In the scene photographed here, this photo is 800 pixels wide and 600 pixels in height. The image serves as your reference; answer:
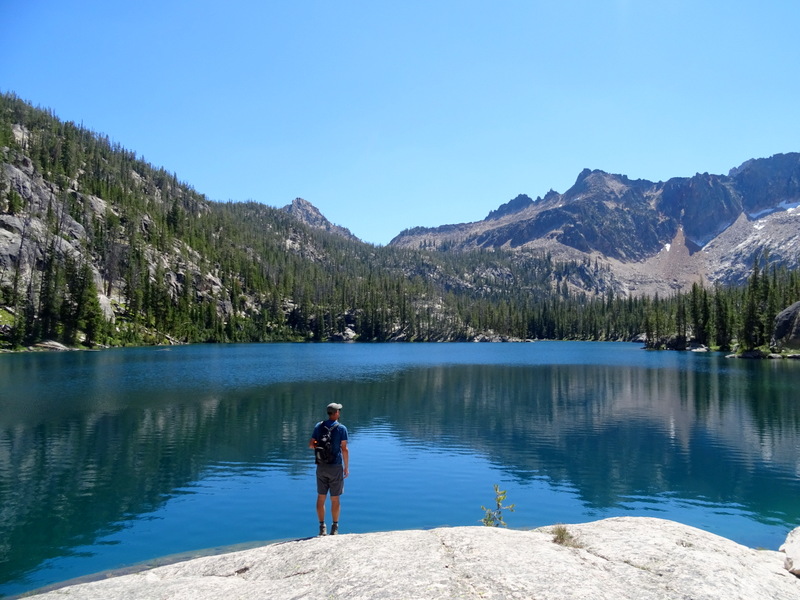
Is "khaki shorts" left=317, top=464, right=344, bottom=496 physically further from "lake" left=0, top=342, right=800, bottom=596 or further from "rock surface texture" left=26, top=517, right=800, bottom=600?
"lake" left=0, top=342, right=800, bottom=596

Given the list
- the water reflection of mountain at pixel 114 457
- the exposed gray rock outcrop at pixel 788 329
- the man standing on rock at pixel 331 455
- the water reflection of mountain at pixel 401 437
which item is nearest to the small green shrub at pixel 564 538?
the man standing on rock at pixel 331 455

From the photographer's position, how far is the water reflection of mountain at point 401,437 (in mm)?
23375

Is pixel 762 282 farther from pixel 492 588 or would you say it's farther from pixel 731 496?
pixel 492 588

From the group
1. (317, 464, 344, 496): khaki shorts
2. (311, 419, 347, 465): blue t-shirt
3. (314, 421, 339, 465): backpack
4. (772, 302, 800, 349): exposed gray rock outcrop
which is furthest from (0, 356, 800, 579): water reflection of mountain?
(772, 302, 800, 349): exposed gray rock outcrop

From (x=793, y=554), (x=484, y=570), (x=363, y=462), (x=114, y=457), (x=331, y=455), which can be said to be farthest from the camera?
(x=363, y=462)

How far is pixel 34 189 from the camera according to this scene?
157000 millimetres

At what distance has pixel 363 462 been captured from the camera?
30.1 meters

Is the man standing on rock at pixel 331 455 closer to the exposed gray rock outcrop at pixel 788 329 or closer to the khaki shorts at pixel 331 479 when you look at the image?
the khaki shorts at pixel 331 479

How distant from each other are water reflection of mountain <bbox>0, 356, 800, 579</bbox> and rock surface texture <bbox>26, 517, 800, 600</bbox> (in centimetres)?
1006

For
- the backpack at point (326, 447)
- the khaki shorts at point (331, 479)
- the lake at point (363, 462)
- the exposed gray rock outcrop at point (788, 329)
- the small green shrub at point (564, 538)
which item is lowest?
the lake at point (363, 462)

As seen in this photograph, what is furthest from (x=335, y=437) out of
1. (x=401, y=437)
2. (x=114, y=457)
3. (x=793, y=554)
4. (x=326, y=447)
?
(x=401, y=437)

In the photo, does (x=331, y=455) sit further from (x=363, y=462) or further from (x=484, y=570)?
(x=363, y=462)

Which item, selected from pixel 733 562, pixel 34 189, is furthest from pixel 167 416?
pixel 34 189

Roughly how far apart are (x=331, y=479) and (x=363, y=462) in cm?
1556
